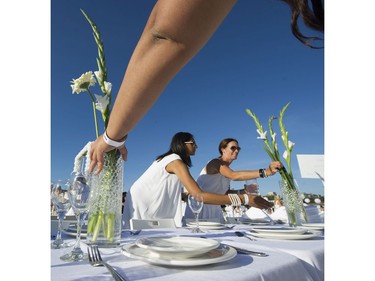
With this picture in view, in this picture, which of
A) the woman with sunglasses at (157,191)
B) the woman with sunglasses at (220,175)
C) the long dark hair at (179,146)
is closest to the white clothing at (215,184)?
the woman with sunglasses at (220,175)

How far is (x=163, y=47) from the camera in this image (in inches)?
17.4

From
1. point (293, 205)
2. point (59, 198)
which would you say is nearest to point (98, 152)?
point (59, 198)

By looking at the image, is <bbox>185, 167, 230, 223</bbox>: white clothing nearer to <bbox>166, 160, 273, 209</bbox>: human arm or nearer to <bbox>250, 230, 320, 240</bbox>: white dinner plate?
<bbox>166, 160, 273, 209</bbox>: human arm

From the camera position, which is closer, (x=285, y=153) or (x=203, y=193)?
(x=285, y=153)

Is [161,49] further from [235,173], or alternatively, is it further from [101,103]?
[235,173]

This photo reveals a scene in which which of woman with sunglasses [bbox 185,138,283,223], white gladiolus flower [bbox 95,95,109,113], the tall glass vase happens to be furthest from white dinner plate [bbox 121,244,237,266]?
woman with sunglasses [bbox 185,138,283,223]

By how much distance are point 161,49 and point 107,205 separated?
1.32 feet

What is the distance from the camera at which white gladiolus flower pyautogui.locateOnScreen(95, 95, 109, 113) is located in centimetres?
73

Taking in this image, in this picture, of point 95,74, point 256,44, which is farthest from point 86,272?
point 256,44

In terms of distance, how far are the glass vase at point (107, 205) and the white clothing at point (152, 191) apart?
1.23 metres

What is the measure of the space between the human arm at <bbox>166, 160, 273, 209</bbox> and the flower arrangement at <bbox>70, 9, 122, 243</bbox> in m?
1.07
